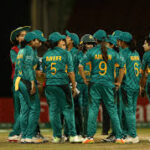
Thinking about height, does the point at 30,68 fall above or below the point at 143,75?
above

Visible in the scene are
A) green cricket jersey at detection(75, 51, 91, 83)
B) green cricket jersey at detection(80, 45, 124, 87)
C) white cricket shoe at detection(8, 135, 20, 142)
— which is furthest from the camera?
Answer: green cricket jersey at detection(75, 51, 91, 83)

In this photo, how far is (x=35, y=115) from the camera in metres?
8.91

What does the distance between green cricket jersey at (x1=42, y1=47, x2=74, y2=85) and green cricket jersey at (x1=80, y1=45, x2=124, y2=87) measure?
12.8 inches

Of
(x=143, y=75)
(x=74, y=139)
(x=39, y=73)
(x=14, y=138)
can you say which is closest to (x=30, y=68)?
(x=39, y=73)

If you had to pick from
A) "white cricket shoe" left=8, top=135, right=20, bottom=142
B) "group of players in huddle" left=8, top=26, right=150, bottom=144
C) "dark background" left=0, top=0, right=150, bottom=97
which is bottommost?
"white cricket shoe" left=8, top=135, right=20, bottom=142

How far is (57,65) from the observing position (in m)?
8.84

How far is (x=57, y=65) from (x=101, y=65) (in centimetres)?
79

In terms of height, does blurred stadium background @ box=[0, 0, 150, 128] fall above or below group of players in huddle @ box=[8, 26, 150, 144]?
above

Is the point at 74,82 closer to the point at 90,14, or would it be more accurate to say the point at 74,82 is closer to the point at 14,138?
the point at 14,138

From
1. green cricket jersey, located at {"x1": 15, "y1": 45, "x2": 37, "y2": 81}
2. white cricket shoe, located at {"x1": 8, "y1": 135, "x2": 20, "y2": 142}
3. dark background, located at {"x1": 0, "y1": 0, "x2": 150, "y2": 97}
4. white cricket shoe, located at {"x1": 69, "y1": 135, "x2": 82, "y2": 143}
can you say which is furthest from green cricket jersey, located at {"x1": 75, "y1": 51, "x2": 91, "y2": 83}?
dark background, located at {"x1": 0, "y1": 0, "x2": 150, "y2": 97}

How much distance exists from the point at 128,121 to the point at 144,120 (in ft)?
23.2

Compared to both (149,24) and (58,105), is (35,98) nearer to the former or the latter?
(58,105)

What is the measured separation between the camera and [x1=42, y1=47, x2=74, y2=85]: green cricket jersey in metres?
8.84

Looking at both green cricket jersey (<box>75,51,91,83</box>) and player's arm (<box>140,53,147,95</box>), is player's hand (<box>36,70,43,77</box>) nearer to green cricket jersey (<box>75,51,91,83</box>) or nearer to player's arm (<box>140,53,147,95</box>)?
green cricket jersey (<box>75,51,91,83</box>)
